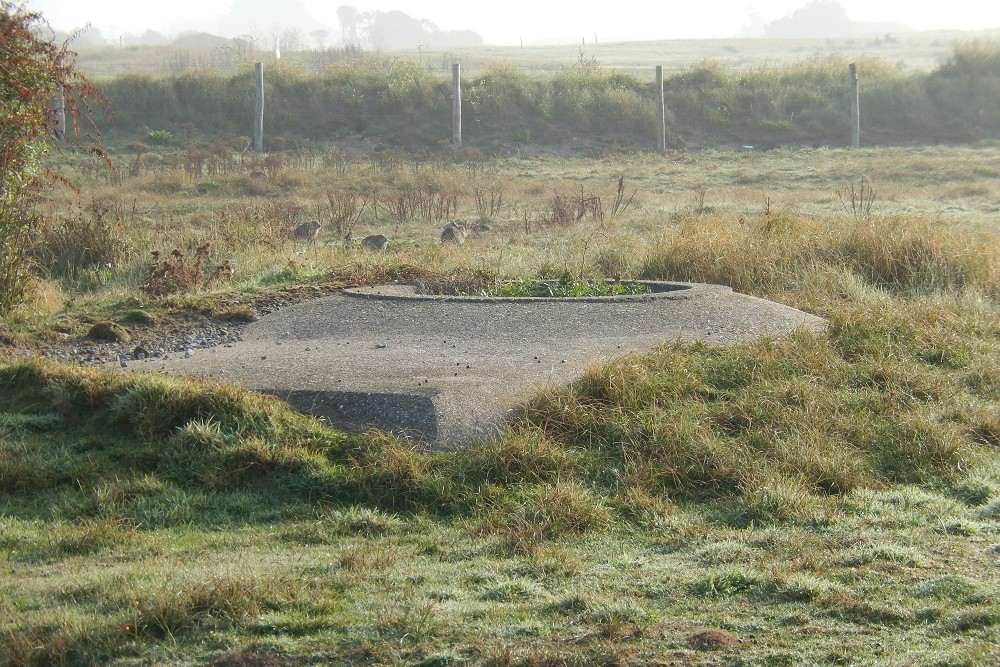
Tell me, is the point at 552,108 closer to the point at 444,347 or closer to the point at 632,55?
the point at 444,347

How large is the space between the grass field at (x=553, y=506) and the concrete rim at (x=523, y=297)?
0.67 meters

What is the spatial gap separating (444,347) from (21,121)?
143 inches

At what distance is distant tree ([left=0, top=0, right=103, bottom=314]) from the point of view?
27.3 ft

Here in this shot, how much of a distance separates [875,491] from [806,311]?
370cm

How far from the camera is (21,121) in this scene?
27.3 feet

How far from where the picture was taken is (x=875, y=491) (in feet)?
19.0

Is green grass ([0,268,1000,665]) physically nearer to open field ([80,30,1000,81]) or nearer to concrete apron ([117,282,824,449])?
concrete apron ([117,282,824,449])

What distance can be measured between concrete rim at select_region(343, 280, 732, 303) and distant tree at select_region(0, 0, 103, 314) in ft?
8.57

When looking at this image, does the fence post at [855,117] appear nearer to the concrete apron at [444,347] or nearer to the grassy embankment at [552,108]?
the grassy embankment at [552,108]

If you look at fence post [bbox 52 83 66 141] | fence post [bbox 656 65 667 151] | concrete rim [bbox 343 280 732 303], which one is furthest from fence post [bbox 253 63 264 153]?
concrete rim [bbox 343 280 732 303]

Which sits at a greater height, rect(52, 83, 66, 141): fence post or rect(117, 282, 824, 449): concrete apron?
rect(52, 83, 66, 141): fence post

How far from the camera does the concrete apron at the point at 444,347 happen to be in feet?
20.8

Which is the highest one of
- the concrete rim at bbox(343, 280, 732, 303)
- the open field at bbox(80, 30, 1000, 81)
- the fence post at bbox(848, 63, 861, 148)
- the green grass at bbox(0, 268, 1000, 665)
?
the open field at bbox(80, 30, 1000, 81)

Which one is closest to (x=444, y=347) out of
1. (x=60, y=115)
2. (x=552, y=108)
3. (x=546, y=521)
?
(x=546, y=521)
